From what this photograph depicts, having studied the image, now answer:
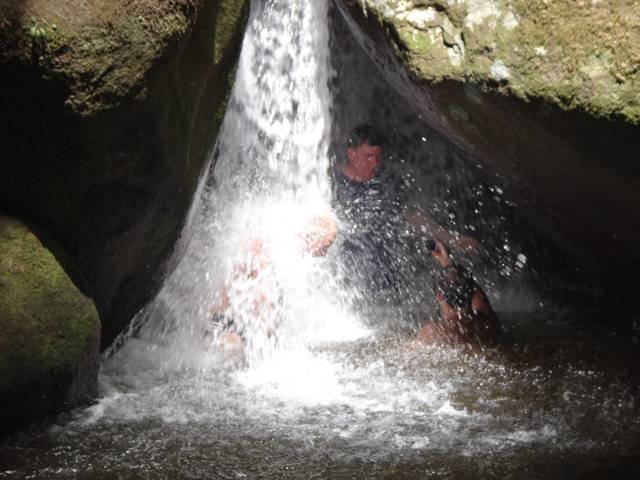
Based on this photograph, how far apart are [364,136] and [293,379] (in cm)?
337

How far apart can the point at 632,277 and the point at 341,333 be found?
2138mm

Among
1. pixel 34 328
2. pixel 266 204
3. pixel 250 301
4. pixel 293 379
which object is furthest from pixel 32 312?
pixel 266 204

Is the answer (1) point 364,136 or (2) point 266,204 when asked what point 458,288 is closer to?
(2) point 266,204

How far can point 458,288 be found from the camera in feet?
17.0

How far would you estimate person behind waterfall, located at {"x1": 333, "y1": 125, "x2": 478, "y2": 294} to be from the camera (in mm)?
6688

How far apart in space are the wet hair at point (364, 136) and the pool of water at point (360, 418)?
8.92 feet

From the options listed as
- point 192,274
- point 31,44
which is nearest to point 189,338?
point 192,274

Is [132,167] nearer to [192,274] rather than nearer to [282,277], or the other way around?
[192,274]

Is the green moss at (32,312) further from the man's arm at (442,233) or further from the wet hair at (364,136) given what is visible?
the wet hair at (364,136)

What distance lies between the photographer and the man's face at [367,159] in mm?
7020

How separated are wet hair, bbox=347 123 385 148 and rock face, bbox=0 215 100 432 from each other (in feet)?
13.2

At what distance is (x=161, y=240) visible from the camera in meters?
4.38

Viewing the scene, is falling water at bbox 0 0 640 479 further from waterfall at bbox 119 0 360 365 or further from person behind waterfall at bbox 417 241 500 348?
person behind waterfall at bbox 417 241 500 348

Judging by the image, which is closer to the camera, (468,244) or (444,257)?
(444,257)
